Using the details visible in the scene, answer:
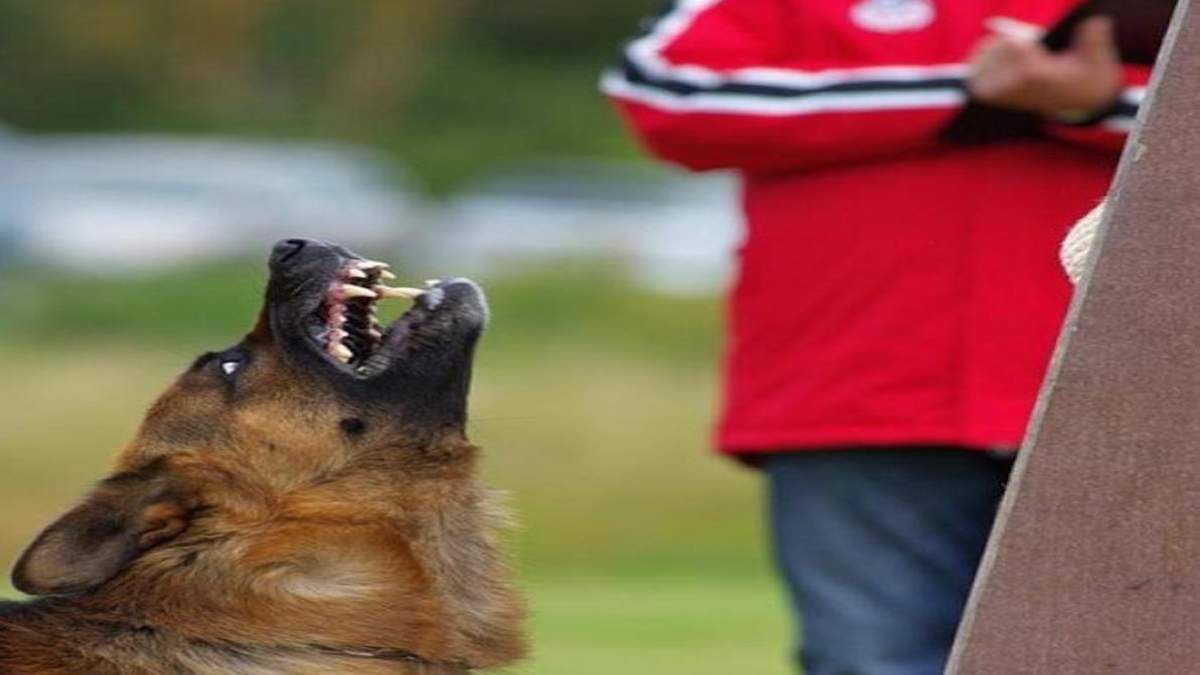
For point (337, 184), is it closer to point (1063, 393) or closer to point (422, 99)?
point (422, 99)

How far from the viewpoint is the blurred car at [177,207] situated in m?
28.0

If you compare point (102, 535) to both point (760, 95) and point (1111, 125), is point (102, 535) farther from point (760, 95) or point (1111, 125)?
point (1111, 125)

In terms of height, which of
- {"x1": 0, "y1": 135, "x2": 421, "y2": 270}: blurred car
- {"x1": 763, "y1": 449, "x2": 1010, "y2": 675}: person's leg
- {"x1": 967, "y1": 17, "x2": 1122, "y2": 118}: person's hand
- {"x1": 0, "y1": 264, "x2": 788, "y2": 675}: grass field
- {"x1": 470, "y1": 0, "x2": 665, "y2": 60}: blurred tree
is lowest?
{"x1": 470, "y1": 0, "x2": 665, "y2": 60}: blurred tree

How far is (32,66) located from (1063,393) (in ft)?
118

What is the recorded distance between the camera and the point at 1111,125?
14.2 feet

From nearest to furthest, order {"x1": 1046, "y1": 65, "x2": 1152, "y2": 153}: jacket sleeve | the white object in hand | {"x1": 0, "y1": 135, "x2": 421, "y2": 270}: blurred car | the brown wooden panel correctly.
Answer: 1. the brown wooden panel
2. the white object in hand
3. {"x1": 1046, "y1": 65, "x2": 1152, "y2": 153}: jacket sleeve
4. {"x1": 0, "y1": 135, "x2": 421, "y2": 270}: blurred car

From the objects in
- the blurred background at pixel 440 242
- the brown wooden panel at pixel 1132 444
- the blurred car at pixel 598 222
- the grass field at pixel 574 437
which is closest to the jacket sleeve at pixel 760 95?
the blurred background at pixel 440 242

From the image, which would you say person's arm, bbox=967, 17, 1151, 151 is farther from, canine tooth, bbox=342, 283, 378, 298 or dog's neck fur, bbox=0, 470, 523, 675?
dog's neck fur, bbox=0, 470, 523, 675

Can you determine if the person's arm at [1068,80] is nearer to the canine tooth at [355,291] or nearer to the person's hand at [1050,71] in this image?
the person's hand at [1050,71]

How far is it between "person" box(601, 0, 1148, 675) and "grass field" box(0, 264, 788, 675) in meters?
5.08

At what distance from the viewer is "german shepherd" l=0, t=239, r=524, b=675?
13.2 feet

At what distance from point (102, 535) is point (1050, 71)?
69.0 inches

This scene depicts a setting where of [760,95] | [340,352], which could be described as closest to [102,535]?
[340,352]

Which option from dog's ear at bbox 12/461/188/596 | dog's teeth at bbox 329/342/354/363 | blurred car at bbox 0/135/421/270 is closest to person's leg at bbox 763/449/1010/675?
dog's teeth at bbox 329/342/354/363
